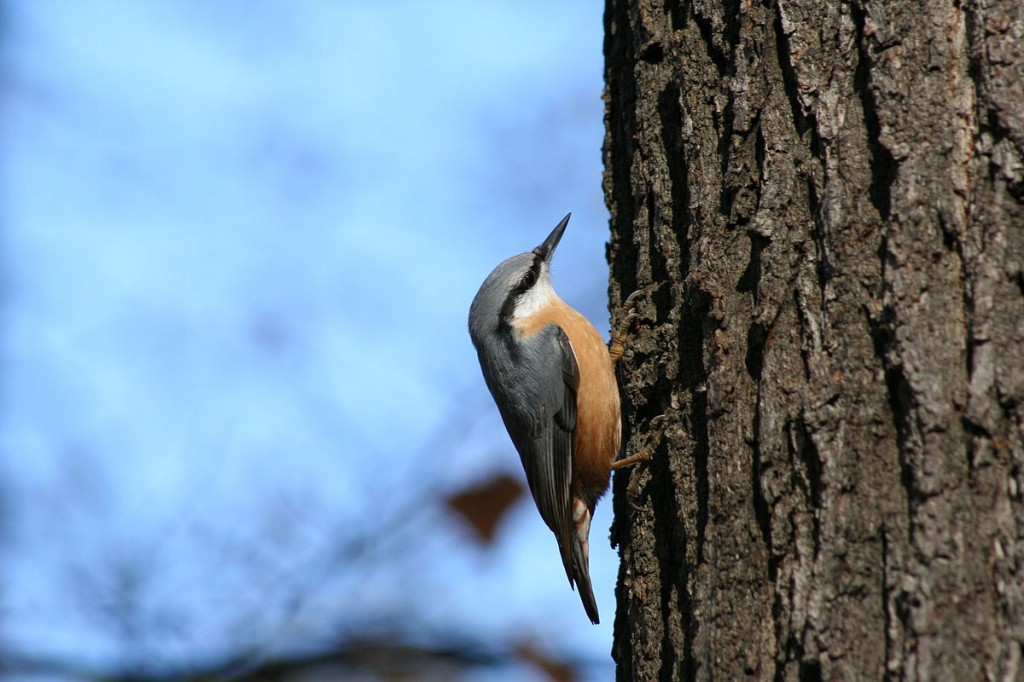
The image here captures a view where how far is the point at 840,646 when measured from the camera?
1.88m

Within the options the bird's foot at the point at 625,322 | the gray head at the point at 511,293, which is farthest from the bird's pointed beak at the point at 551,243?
the bird's foot at the point at 625,322

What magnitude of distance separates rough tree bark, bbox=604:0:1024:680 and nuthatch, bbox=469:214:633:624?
1.20 metres

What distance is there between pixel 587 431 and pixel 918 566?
2275mm

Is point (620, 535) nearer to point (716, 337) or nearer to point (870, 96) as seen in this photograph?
point (716, 337)

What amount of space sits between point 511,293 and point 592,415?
851mm

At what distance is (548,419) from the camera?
4.22 m

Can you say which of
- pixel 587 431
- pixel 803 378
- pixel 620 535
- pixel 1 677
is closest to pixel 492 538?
pixel 587 431

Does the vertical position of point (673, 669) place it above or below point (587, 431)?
below

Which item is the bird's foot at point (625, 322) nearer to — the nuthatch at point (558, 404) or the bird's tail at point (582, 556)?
the nuthatch at point (558, 404)

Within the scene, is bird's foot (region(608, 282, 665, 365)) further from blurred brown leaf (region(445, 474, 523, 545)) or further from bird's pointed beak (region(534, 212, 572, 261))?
blurred brown leaf (region(445, 474, 523, 545))

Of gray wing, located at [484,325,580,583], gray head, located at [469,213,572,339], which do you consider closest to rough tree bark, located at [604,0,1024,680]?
gray wing, located at [484,325,580,583]

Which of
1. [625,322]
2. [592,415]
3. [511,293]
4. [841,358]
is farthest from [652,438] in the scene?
[511,293]

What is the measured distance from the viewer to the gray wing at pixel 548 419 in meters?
4.13

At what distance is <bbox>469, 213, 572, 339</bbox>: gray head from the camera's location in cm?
450
